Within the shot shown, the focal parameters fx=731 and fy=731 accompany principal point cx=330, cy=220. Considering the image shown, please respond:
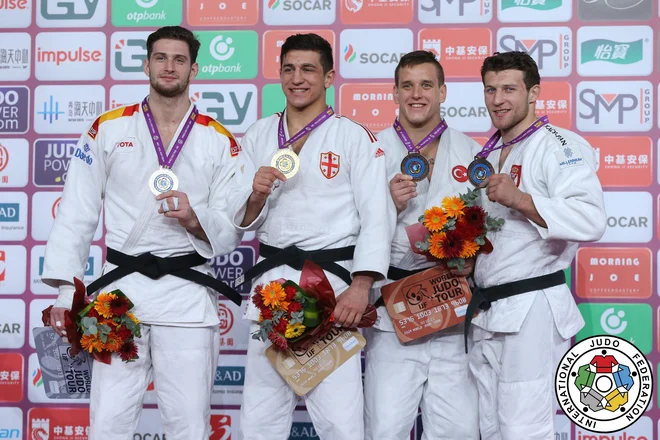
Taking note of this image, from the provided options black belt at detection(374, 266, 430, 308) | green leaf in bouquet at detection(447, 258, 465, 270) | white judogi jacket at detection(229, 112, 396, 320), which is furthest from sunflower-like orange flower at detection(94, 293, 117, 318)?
green leaf in bouquet at detection(447, 258, 465, 270)

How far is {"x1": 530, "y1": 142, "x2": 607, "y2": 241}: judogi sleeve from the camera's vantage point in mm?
2861

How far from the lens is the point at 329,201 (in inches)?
125

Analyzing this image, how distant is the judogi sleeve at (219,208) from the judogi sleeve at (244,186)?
0.04 metres

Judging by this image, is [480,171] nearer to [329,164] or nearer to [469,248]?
[469,248]

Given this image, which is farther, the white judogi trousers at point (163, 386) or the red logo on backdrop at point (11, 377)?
the red logo on backdrop at point (11, 377)

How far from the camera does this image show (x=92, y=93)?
14.1 ft

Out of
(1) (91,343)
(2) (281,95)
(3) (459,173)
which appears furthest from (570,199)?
(1) (91,343)

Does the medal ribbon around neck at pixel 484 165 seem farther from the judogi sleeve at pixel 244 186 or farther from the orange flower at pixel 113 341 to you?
the orange flower at pixel 113 341

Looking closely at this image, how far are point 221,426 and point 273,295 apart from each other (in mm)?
1748

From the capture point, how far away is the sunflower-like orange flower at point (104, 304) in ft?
9.76

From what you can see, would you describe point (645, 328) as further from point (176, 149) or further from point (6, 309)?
point (6, 309)

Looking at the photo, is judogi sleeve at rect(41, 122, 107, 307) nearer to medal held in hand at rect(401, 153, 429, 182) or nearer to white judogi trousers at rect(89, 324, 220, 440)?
white judogi trousers at rect(89, 324, 220, 440)

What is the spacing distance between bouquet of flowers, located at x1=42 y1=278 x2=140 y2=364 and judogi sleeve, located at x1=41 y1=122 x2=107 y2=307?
152mm

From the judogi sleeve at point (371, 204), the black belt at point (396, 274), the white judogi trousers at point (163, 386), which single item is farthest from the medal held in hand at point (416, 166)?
the white judogi trousers at point (163, 386)
